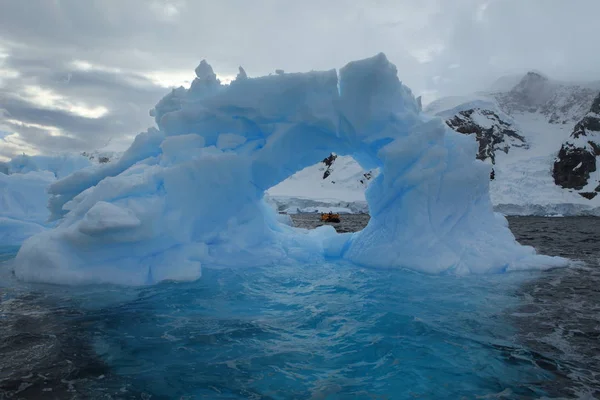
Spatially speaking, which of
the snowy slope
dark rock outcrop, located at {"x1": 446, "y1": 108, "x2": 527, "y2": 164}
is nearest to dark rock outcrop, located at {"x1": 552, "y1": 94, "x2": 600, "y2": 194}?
dark rock outcrop, located at {"x1": 446, "y1": 108, "x2": 527, "y2": 164}

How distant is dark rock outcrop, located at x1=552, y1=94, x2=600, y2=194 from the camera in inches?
2322

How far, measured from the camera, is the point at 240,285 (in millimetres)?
8227

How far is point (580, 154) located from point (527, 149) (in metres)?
8.46

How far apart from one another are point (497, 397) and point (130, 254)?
7355mm

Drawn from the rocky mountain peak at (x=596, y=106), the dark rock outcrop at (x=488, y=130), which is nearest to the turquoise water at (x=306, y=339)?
the dark rock outcrop at (x=488, y=130)

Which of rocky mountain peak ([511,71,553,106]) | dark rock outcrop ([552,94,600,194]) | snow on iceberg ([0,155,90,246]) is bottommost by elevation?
snow on iceberg ([0,155,90,246])

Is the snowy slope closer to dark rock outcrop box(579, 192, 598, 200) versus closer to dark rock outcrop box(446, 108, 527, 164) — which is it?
dark rock outcrop box(446, 108, 527, 164)

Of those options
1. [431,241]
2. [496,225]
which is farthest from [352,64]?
[496,225]

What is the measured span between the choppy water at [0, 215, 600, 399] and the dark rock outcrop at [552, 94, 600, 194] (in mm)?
59151

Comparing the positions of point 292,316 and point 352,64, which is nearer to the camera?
point 292,316

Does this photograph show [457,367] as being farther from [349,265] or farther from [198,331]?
[349,265]

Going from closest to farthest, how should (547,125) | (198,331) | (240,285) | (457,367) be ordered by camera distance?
1. (457,367)
2. (198,331)
3. (240,285)
4. (547,125)

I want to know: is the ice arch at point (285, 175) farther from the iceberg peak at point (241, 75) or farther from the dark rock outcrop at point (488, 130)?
the dark rock outcrop at point (488, 130)

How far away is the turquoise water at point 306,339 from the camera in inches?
161
